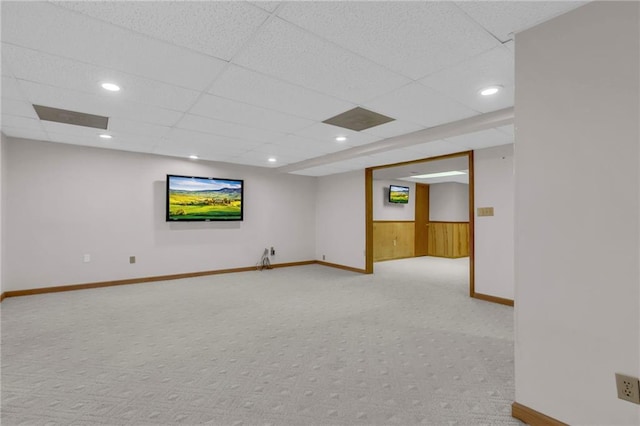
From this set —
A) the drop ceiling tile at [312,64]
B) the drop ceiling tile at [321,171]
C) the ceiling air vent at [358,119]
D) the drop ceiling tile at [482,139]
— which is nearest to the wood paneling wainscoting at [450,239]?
the drop ceiling tile at [321,171]

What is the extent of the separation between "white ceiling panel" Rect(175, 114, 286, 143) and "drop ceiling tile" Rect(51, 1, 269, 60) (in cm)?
168

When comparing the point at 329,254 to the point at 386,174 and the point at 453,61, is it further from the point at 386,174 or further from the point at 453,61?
the point at 453,61

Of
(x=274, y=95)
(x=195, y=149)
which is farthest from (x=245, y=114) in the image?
(x=195, y=149)

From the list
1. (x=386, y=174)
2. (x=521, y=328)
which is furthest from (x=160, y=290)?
(x=386, y=174)

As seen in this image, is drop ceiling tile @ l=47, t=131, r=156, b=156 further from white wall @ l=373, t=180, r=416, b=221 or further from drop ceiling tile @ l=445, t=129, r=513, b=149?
white wall @ l=373, t=180, r=416, b=221

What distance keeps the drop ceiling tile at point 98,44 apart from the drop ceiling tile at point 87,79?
123mm

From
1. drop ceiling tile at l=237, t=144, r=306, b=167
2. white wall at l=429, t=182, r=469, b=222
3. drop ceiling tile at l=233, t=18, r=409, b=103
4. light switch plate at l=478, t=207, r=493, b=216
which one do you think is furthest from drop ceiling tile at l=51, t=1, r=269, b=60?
white wall at l=429, t=182, r=469, b=222

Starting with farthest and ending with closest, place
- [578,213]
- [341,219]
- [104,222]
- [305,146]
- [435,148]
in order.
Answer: [341,219] < [104,222] < [305,146] < [435,148] < [578,213]

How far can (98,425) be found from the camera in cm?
181

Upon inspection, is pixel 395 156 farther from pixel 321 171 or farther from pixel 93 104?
pixel 93 104

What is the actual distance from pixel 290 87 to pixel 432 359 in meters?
2.76

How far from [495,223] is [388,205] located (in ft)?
14.6

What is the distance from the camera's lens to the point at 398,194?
9078 mm

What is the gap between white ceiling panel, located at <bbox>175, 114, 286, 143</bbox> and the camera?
3.70 meters
